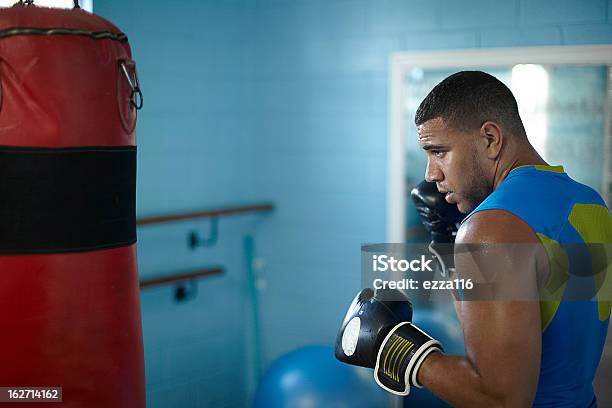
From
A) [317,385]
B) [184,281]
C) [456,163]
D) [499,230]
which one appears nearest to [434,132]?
[456,163]

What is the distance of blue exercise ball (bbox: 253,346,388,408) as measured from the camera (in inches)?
120

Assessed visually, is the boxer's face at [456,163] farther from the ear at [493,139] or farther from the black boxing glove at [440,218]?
the black boxing glove at [440,218]

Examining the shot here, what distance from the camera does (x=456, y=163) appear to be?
1.68 meters

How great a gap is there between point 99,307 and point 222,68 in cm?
221

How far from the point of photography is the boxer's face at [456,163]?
5.51 feet

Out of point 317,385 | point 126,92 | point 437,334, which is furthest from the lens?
point 437,334

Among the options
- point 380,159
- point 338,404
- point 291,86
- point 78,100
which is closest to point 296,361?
point 338,404

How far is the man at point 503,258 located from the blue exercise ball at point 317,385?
4.24ft

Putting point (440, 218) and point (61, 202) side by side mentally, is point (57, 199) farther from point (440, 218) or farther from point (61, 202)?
point (440, 218)

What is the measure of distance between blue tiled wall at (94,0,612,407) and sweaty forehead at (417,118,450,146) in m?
1.70

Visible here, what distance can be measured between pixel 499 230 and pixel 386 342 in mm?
411

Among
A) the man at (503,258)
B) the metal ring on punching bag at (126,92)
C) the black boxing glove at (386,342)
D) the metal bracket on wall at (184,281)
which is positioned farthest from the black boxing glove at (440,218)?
the metal bracket on wall at (184,281)

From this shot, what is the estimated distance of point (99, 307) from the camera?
1737 millimetres

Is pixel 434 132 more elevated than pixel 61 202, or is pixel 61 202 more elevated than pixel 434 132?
pixel 434 132
